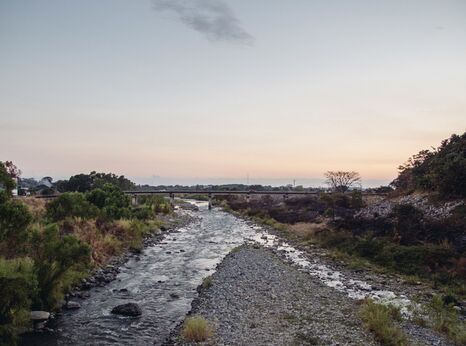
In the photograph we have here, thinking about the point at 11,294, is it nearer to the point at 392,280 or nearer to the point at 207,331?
the point at 207,331

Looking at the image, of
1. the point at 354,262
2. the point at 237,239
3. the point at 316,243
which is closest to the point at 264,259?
the point at 354,262

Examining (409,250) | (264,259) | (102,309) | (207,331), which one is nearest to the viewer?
(207,331)

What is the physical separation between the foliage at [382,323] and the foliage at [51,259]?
1307 cm

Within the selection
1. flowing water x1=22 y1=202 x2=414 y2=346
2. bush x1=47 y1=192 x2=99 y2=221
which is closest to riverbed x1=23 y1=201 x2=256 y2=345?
flowing water x1=22 y1=202 x2=414 y2=346

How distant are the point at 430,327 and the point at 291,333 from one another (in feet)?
19.1

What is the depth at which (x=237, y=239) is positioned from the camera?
44.3m

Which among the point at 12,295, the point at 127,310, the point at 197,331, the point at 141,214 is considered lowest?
the point at 127,310

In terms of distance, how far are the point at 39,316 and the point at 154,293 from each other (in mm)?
7013

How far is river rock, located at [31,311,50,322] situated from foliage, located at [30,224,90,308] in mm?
667

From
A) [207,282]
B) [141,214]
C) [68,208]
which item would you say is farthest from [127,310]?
[141,214]

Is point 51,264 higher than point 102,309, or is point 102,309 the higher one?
point 51,264

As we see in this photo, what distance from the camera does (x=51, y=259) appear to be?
57.6 feet

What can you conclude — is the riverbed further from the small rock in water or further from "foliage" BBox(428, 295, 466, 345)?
"foliage" BBox(428, 295, 466, 345)

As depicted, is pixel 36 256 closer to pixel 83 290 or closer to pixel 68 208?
pixel 83 290
